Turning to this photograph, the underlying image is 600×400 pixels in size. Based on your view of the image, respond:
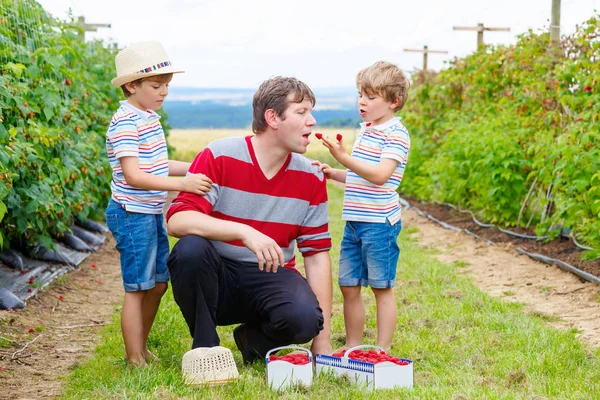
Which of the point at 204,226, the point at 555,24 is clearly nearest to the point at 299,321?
the point at 204,226

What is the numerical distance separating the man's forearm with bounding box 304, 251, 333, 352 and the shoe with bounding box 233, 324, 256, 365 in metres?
0.34

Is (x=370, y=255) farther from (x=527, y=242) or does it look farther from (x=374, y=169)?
(x=527, y=242)

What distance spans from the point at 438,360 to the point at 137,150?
1.75m

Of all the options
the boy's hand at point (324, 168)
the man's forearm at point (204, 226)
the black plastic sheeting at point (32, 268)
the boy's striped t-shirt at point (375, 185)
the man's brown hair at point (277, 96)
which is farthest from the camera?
the black plastic sheeting at point (32, 268)

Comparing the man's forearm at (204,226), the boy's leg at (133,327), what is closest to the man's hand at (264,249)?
the man's forearm at (204,226)

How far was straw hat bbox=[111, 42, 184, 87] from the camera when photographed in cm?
387

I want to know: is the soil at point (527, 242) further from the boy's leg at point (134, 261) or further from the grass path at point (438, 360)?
the boy's leg at point (134, 261)

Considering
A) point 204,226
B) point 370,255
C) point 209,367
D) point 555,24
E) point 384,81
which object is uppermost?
point 555,24

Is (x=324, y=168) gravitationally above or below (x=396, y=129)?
below

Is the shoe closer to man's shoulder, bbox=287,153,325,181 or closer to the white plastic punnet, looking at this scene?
the white plastic punnet

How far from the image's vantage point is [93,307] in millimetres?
5773

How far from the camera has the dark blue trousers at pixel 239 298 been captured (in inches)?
138

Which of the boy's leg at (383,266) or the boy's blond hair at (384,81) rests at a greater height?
the boy's blond hair at (384,81)

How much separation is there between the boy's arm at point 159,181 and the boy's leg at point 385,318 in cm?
119
